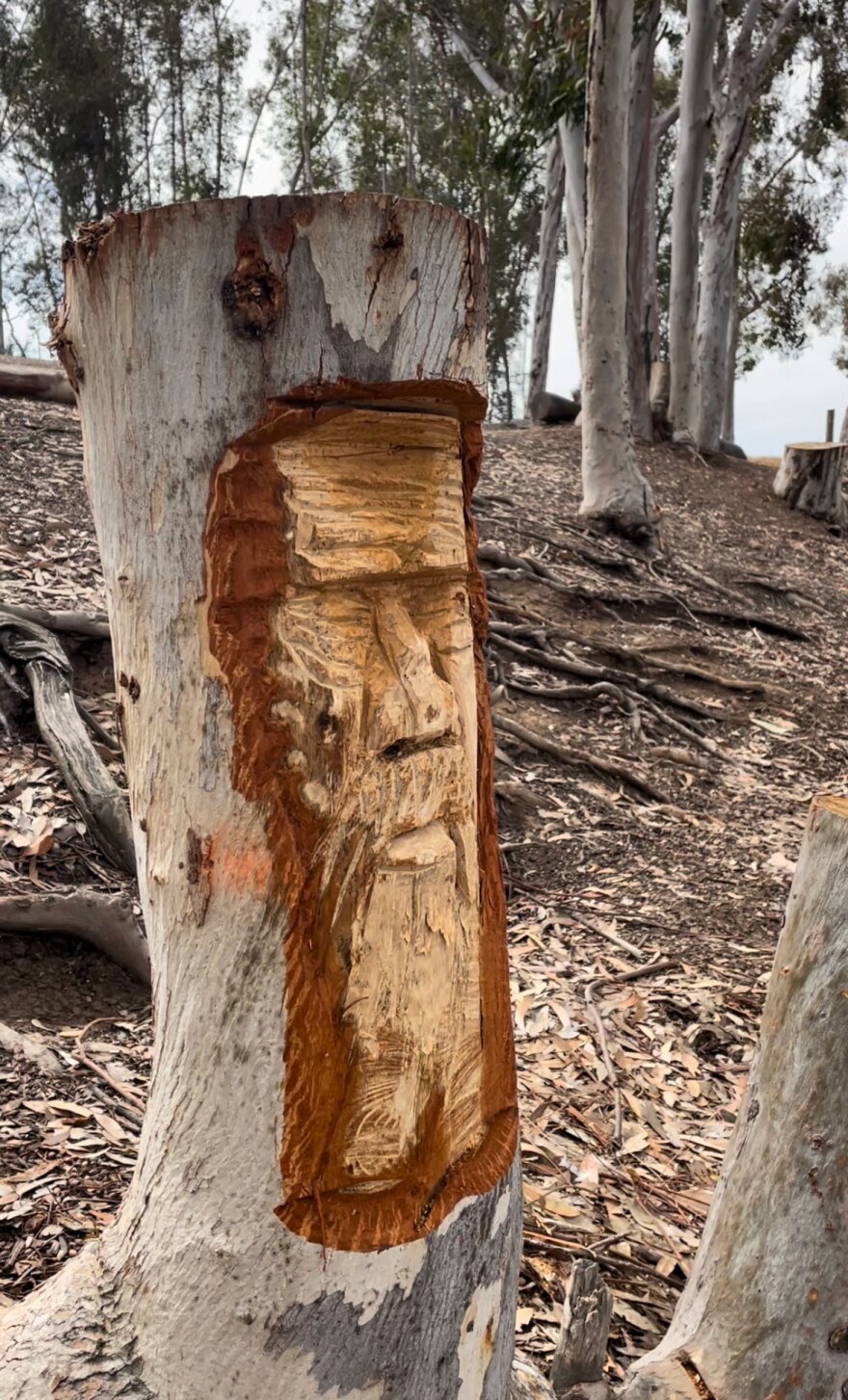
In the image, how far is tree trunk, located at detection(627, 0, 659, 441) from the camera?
38.5 feet

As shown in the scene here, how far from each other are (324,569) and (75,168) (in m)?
23.8

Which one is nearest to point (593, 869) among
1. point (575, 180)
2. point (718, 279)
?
point (575, 180)

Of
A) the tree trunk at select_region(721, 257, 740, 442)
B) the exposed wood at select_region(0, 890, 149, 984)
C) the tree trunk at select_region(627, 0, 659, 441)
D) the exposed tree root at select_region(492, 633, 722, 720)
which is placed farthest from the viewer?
the tree trunk at select_region(721, 257, 740, 442)

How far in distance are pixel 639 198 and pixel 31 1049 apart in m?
11.4

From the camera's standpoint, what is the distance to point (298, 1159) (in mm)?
1459

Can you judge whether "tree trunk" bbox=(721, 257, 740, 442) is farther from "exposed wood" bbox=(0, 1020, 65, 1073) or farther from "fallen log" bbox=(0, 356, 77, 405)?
"exposed wood" bbox=(0, 1020, 65, 1073)

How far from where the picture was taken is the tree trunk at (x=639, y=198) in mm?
11750

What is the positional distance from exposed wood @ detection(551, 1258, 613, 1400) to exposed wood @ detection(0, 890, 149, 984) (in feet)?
5.23

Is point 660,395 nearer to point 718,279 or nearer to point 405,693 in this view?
point 718,279

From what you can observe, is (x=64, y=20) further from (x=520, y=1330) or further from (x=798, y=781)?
(x=520, y=1330)

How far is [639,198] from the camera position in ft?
38.8

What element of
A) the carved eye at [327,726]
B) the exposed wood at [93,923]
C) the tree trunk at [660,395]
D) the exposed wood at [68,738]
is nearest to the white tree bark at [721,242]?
the tree trunk at [660,395]

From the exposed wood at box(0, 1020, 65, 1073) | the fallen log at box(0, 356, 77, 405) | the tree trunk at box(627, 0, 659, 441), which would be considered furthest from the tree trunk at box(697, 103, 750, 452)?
the exposed wood at box(0, 1020, 65, 1073)

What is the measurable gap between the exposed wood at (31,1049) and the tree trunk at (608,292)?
7033 mm
